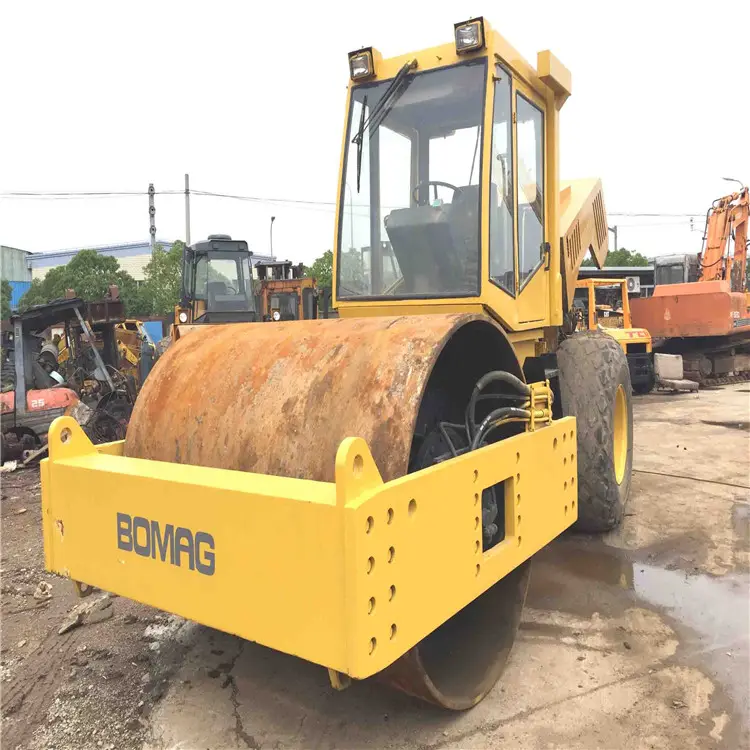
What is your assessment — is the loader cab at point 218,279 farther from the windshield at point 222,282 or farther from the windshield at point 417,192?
the windshield at point 417,192

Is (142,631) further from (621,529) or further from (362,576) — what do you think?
(621,529)

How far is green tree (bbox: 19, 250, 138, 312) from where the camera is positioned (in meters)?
30.4

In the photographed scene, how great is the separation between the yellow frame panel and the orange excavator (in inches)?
493

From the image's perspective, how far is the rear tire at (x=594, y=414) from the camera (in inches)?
150

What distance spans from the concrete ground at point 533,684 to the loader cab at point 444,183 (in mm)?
1507

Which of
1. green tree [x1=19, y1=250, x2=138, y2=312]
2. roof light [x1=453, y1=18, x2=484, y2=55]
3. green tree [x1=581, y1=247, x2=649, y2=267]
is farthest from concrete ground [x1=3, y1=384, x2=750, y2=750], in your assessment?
green tree [x1=581, y1=247, x2=649, y2=267]

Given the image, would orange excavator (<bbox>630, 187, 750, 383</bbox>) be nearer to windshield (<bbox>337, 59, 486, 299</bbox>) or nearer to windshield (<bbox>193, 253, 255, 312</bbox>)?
windshield (<bbox>193, 253, 255, 312</bbox>)

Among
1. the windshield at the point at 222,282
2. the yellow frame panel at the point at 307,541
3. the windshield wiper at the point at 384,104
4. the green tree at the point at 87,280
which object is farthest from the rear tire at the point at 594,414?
the green tree at the point at 87,280

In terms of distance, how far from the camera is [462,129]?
3.32m

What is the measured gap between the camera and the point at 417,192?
11.5 ft

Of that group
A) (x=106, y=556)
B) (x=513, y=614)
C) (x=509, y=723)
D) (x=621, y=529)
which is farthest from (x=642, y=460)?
(x=106, y=556)

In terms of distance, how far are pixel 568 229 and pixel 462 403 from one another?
7.13 ft

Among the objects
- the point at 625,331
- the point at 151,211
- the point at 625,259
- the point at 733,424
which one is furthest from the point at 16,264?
the point at 733,424

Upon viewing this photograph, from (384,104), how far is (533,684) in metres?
2.80
